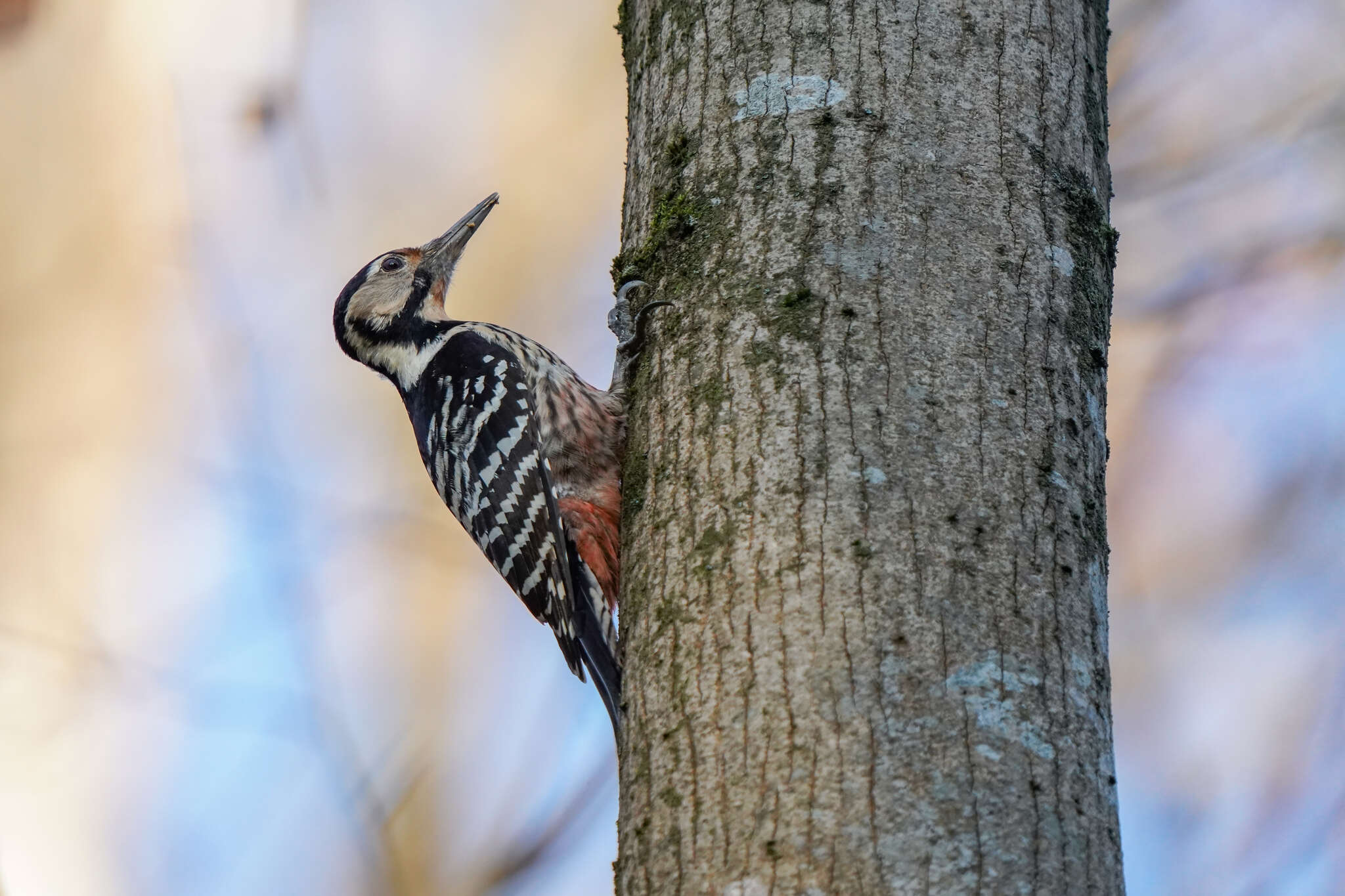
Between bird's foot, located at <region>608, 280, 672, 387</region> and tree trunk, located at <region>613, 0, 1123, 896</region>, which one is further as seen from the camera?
bird's foot, located at <region>608, 280, 672, 387</region>

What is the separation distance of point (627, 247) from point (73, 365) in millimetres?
3251

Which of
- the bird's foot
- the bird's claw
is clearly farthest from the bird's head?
the bird's claw

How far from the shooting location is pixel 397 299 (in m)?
4.84

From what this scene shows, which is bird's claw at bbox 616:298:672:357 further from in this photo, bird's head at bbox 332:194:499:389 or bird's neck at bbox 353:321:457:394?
bird's head at bbox 332:194:499:389

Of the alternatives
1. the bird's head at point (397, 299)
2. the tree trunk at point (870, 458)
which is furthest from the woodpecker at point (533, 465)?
the tree trunk at point (870, 458)

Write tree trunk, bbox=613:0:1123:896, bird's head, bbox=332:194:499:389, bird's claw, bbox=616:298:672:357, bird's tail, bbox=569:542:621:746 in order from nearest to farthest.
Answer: tree trunk, bbox=613:0:1123:896
bird's claw, bbox=616:298:672:357
bird's tail, bbox=569:542:621:746
bird's head, bbox=332:194:499:389

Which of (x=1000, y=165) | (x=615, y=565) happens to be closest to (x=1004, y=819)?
(x=1000, y=165)

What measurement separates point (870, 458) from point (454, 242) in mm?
3291

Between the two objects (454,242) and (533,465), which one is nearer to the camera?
(533,465)

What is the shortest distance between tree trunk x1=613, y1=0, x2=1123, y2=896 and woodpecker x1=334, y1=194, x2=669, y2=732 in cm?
85

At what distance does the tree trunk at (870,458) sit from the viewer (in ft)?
5.76

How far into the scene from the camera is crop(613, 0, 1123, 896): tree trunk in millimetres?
1756

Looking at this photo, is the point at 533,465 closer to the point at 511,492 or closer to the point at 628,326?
the point at 511,492

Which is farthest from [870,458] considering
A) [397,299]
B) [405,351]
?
[397,299]
